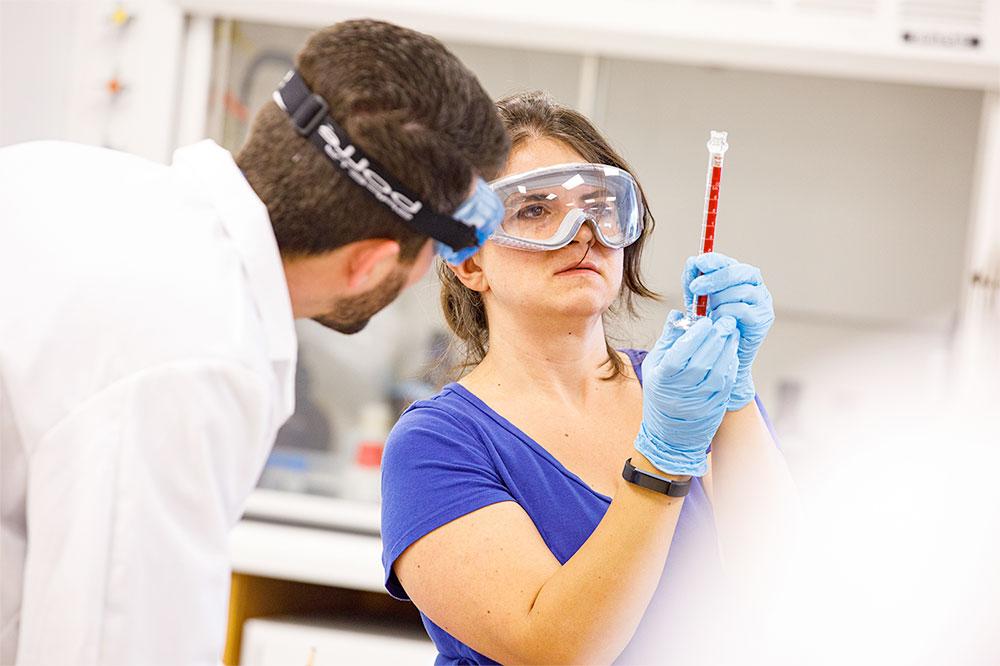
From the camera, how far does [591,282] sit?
1.41 meters

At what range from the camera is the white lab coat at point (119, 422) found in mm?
812

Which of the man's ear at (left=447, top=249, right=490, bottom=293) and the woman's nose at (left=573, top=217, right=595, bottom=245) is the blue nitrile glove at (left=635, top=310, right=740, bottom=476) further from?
the man's ear at (left=447, top=249, right=490, bottom=293)

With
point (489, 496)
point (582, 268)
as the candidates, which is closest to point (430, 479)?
point (489, 496)

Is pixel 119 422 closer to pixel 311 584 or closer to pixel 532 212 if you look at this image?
pixel 532 212

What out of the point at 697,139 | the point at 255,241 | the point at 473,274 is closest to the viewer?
the point at 255,241

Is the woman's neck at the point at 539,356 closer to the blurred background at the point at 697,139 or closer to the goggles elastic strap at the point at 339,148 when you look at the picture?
the goggles elastic strap at the point at 339,148

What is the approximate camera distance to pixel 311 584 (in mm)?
2982

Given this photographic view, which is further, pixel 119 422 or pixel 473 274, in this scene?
pixel 473 274

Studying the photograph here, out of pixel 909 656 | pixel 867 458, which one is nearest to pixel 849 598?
pixel 909 656

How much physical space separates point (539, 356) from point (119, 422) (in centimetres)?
77

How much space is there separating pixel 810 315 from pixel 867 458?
0.54 m

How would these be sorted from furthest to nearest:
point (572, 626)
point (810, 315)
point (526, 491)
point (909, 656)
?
1. point (810, 315)
2. point (909, 656)
3. point (526, 491)
4. point (572, 626)

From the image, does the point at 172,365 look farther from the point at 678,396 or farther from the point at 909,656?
the point at 909,656

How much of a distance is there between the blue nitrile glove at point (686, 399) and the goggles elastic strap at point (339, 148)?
0.38 metres
